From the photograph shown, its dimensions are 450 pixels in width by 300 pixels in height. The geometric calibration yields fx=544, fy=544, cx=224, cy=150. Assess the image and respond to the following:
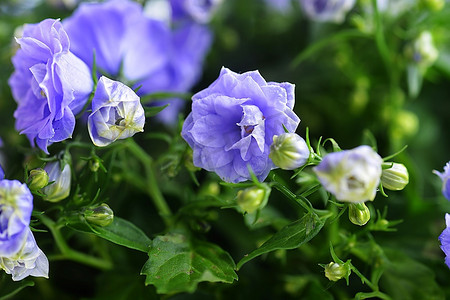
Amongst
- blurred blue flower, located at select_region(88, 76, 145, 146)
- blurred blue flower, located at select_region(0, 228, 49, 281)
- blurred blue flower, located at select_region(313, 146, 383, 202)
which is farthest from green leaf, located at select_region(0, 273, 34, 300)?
blurred blue flower, located at select_region(313, 146, 383, 202)

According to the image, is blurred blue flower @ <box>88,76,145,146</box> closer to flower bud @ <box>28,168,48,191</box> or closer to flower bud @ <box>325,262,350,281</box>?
flower bud @ <box>28,168,48,191</box>

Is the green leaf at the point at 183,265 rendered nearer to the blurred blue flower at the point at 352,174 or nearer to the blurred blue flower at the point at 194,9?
the blurred blue flower at the point at 352,174

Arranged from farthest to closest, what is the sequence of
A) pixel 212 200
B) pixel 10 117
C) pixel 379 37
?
pixel 10 117 → pixel 379 37 → pixel 212 200

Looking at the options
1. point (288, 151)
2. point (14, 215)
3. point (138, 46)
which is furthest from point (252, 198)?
point (138, 46)

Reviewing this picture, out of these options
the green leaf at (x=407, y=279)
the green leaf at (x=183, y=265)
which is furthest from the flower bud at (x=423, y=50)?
the green leaf at (x=183, y=265)

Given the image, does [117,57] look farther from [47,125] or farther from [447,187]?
[447,187]

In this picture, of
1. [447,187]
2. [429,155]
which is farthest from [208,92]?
[429,155]
